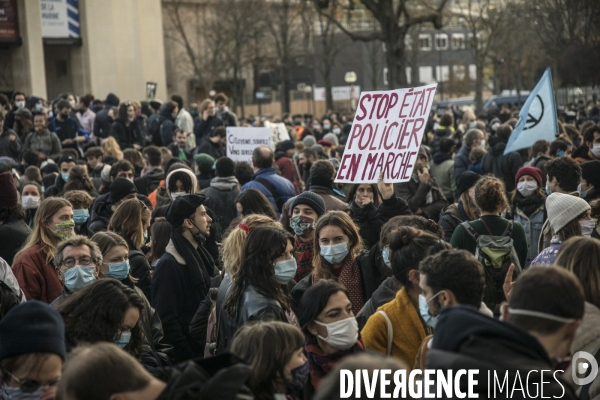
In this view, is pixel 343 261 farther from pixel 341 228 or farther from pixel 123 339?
pixel 123 339

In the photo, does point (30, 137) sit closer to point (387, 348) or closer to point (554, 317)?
point (387, 348)

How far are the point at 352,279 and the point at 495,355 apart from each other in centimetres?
344

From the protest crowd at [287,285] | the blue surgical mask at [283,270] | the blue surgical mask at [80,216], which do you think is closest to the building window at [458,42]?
A: the protest crowd at [287,285]

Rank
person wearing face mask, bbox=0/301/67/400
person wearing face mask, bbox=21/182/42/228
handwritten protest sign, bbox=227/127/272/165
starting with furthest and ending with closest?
1. handwritten protest sign, bbox=227/127/272/165
2. person wearing face mask, bbox=21/182/42/228
3. person wearing face mask, bbox=0/301/67/400

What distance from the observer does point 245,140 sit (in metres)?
14.4

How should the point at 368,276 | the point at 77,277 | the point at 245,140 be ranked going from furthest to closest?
the point at 245,140 < the point at 368,276 < the point at 77,277

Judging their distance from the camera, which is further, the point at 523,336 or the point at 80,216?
the point at 80,216

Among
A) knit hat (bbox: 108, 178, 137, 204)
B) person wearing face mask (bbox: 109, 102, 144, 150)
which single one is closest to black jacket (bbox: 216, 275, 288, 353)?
knit hat (bbox: 108, 178, 137, 204)

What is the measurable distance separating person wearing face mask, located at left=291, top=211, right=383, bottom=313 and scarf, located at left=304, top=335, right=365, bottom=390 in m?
1.48

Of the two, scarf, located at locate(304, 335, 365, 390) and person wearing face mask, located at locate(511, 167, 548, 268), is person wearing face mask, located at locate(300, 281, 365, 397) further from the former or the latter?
person wearing face mask, located at locate(511, 167, 548, 268)

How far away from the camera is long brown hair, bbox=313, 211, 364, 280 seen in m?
6.43

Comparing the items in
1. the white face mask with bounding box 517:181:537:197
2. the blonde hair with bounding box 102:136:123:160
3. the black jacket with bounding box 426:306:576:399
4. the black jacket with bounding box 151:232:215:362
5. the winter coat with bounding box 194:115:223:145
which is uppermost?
the winter coat with bounding box 194:115:223:145

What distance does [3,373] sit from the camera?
3998 millimetres

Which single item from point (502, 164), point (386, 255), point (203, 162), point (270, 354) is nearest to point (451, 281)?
point (270, 354)
